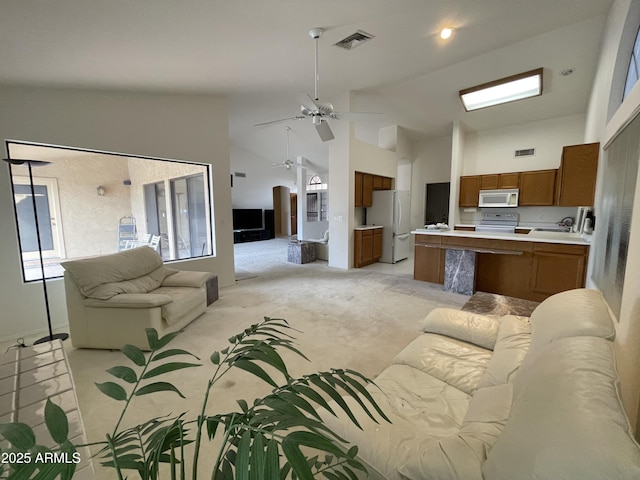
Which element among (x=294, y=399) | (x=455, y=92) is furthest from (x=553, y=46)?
(x=294, y=399)

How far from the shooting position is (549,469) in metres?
0.58

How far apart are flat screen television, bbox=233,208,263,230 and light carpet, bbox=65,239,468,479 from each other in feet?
17.7

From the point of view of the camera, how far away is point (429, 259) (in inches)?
182

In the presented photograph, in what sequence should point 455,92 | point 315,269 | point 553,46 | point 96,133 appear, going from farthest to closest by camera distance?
1. point 315,269
2. point 455,92
3. point 553,46
4. point 96,133

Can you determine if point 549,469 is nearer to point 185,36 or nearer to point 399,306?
point 399,306

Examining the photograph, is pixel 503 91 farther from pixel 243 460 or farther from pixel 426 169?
pixel 243 460

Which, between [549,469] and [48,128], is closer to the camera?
[549,469]

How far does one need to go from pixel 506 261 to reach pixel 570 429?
3.85 metres

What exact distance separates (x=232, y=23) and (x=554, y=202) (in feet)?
20.7

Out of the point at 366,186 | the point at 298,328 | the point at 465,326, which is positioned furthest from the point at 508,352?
the point at 366,186

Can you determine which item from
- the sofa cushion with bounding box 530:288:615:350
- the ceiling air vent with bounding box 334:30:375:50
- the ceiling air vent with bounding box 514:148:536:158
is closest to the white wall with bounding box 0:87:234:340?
the ceiling air vent with bounding box 334:30:375:50

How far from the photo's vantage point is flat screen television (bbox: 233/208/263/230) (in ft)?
34.1

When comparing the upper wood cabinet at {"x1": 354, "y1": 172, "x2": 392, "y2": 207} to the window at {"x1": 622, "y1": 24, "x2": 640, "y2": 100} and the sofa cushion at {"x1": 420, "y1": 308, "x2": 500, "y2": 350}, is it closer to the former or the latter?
the window at {"x1": 622, "y1": 24, "x2": 640, "y2": 100}

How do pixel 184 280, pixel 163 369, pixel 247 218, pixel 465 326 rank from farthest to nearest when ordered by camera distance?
1. pixel 247 218
2. pixel 184 280
3. pixel 465 326
4. pixel 163 369
